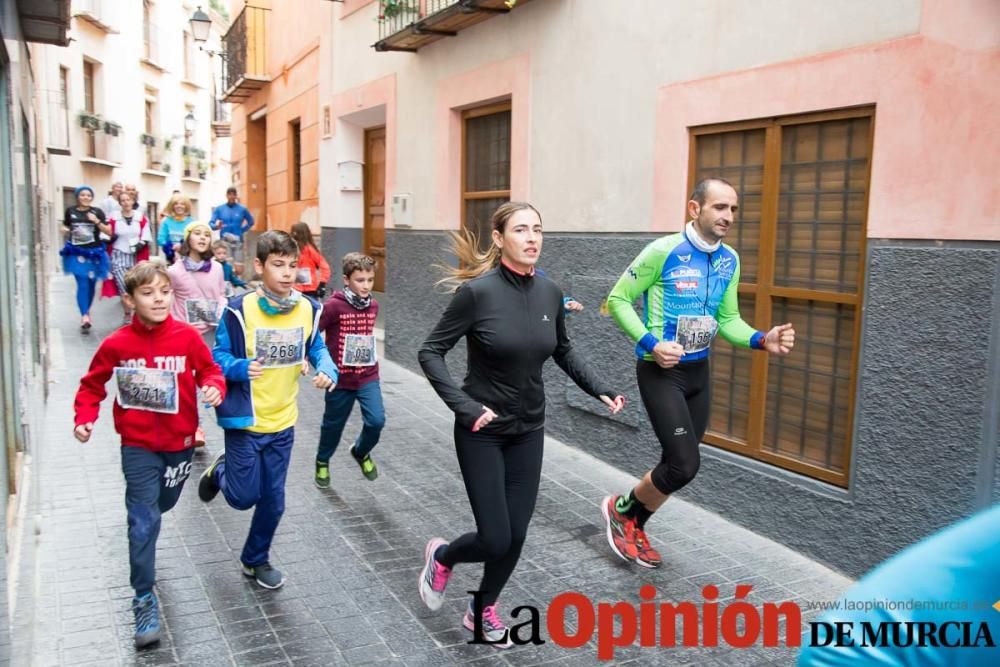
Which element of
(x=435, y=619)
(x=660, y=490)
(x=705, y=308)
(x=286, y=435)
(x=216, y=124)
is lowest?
(x=435, y=619)

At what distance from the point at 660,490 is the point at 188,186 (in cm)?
3587

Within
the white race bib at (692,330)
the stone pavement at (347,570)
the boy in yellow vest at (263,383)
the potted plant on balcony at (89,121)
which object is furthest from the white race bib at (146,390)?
the potted plant on balcony at (89,121)

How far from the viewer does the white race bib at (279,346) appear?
4367 mm

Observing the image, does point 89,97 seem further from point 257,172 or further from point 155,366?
point 155,366

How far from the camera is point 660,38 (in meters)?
6.25

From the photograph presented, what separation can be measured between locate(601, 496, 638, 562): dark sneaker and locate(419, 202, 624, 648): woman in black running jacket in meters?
1.24

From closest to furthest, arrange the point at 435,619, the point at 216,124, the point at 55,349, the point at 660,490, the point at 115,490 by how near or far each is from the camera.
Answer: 1. the point at 435,619
2. the point at 660,490
3. the point at 115,490
4. the point at 55,349
5. the point at 216,124

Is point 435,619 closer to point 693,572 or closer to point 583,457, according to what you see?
point 693,572

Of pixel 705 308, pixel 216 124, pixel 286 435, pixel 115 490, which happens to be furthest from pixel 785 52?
pixel 216 124

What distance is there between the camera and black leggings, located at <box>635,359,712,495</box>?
15.2 ft

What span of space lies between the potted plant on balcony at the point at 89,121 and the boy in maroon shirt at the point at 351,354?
924 inches

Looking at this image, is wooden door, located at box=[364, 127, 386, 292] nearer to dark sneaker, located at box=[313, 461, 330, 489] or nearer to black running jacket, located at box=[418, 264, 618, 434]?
dark sneaker, located at box=[313, 461, 330, 489]

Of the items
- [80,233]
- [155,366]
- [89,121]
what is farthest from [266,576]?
[89,121]

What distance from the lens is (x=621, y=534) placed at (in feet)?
16.4
